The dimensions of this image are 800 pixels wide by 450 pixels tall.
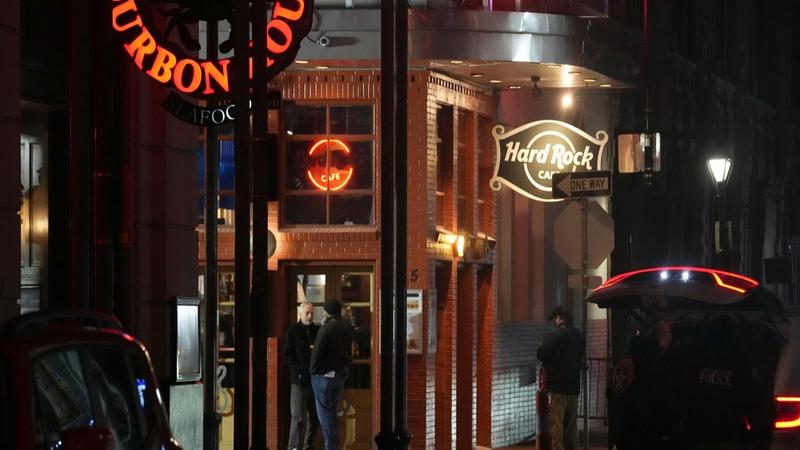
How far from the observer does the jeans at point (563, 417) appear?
835 inches

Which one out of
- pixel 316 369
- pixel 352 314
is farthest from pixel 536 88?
pixel 316 369

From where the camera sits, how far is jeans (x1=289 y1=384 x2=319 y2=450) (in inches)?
851

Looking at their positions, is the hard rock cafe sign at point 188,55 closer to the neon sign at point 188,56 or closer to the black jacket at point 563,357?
the neon sign at point 188,56

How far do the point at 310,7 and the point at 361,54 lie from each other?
285 inches

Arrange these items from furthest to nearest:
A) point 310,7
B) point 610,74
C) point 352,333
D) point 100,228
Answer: point 610,74 → point 352,333 → point 310,7 → point 100,228

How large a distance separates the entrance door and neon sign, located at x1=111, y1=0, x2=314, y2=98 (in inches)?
323

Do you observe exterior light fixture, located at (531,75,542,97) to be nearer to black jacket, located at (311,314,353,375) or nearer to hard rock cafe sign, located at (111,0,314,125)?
black jacket, located at (311,314,353,375)

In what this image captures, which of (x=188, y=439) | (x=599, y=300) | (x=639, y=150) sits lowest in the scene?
(x=188, y=439)

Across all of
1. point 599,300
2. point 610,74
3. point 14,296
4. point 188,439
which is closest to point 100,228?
point 14,296

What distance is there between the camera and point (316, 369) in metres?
21.0

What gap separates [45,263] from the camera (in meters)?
15.3

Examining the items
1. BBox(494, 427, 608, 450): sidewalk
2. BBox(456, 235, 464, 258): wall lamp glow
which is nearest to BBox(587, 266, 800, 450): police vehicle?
BBox(456, 235, 464, 258): wall lamp glow

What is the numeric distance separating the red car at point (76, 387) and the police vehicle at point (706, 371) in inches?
288

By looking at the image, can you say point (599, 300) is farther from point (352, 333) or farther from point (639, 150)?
point (639, 150)
